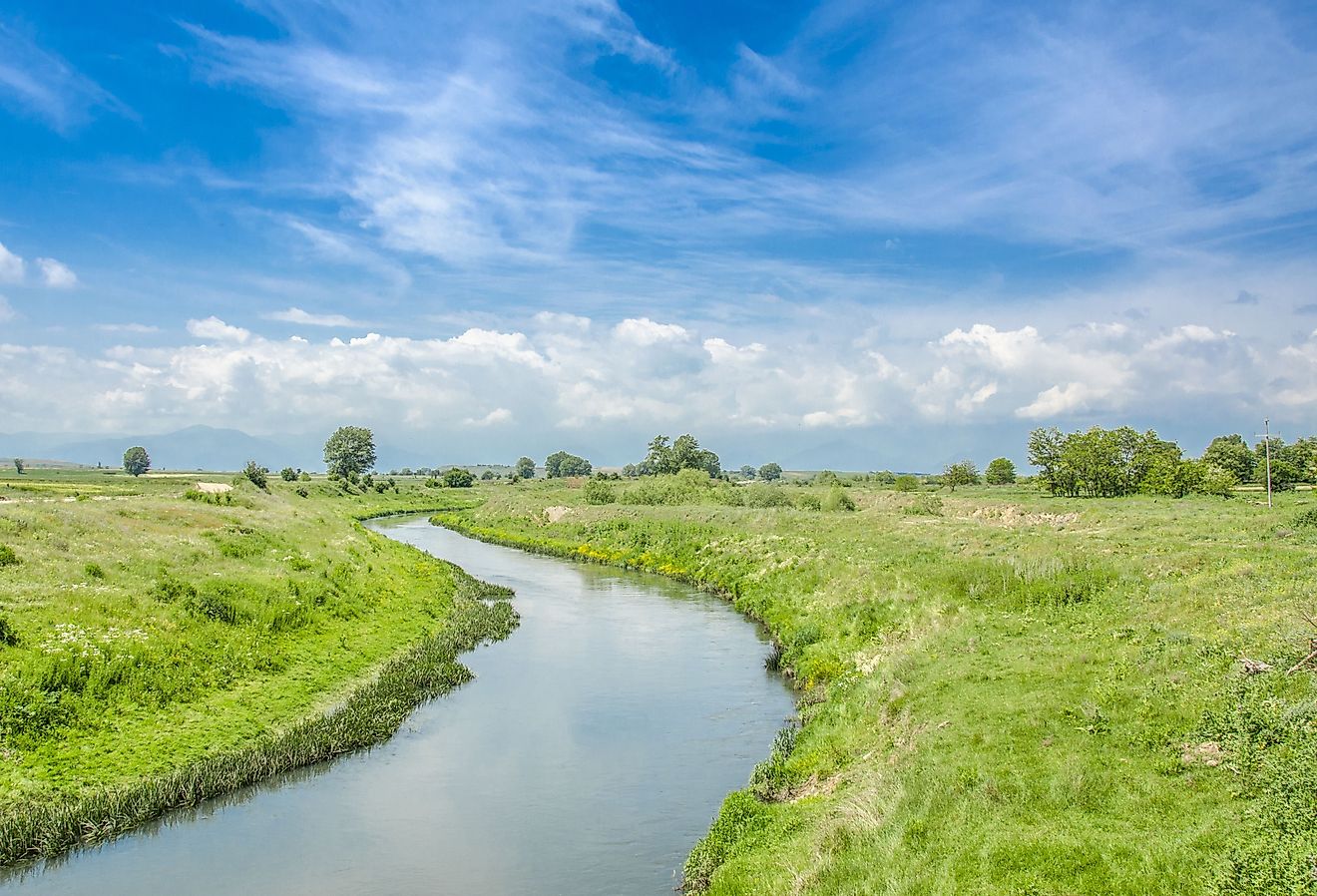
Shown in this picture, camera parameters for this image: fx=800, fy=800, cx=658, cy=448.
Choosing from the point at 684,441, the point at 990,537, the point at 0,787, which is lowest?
the point at 0,787

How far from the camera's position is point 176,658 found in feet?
79.5

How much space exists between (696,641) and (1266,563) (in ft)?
71.0

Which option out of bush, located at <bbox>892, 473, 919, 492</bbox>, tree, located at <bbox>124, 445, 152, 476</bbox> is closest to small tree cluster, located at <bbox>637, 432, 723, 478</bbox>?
bush, located at <bbox>892, 473, 919, 492</bbox>

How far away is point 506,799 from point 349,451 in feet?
579

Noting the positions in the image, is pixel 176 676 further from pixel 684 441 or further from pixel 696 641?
pixel 684 441

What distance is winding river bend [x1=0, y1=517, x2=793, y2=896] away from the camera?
16.0 m

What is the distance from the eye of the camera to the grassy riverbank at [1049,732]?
10.9m

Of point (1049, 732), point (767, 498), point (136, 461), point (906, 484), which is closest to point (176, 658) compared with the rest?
point (1049, 732)

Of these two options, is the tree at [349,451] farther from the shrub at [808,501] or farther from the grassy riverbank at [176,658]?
the grassy riverbank at [176,658]

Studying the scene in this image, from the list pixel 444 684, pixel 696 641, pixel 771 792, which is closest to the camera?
pixel 771 792

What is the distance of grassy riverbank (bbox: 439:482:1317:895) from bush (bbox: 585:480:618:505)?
2763 inches

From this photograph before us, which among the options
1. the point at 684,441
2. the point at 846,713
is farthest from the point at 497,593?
the point at 684,441

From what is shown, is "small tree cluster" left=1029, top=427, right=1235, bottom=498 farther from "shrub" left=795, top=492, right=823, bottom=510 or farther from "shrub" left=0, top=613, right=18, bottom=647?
"shrub" left=0, top=613, right=18, bottom=647

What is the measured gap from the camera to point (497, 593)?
50.6 meters
